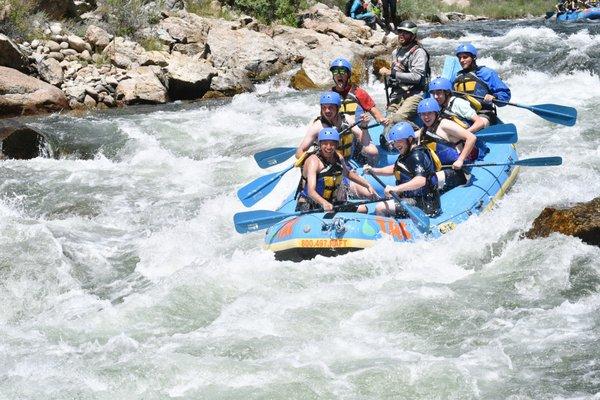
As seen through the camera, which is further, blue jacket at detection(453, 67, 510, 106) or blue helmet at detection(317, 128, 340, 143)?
blue jacket at detection(453, 67, 510, 106)

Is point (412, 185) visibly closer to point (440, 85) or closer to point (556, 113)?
point (440, 85)

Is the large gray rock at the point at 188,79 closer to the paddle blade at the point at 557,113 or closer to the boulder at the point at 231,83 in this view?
the boulder at the point at 231,83

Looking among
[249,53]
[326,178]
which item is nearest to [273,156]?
[326,178]

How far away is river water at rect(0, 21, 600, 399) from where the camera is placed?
194 inches

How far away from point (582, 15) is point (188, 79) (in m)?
14.6

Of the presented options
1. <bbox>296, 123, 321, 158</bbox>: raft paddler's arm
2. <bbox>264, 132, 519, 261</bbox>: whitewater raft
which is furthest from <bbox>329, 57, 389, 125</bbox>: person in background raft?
<bbox>264, 132, 519, 261</bbox>: whitewater raft

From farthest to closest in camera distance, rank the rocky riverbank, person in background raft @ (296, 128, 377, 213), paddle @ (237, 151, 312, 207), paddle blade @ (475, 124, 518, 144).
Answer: the rocky riverbank → paddle blade @ (475, 124, 518, 144) → paddle @ (237, 151, 312, 207) → person in background raft @ (296, 128, 377, 213)

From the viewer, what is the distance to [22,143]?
10750 millimetres

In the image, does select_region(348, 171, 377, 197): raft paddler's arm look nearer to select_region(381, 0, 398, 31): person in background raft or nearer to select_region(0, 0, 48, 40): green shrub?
select_region(0, 0, 48, 40): green shrub

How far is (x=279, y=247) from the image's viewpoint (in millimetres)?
6801

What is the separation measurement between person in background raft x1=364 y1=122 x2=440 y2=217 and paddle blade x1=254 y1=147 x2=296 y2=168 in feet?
5.07

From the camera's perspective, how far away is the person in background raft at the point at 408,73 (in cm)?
857

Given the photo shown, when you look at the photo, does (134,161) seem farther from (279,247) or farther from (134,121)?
(279,247)

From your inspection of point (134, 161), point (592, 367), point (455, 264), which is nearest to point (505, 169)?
point (455, 264)
